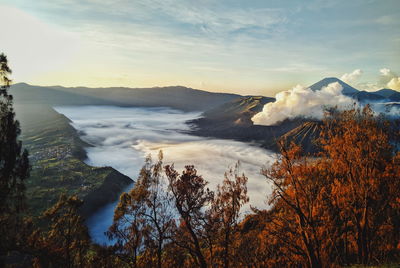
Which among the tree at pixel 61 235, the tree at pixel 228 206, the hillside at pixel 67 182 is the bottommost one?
the hillside at pixel 67 182

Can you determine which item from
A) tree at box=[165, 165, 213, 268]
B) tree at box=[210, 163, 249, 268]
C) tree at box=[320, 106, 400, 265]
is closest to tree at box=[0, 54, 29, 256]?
tree at box=[165, 165, 213, 268]

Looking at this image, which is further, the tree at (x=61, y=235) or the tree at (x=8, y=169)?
the tree at (x=61, y=235)

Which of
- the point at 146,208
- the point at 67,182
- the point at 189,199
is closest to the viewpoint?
the point at 189,199

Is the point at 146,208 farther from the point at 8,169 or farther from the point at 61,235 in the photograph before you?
the point at 8,169

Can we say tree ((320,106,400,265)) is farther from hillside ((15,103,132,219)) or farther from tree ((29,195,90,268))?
hillside ((15,103,132,219))

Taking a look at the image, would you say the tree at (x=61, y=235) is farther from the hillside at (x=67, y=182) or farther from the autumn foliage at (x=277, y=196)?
the hillside at (x=67, y=182)

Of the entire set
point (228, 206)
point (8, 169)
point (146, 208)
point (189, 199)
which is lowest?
point (146, 208)

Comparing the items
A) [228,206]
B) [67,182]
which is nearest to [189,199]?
[228,206]

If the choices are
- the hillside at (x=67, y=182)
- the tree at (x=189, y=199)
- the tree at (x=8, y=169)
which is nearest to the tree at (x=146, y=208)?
the tree at (x=189, y=199)
